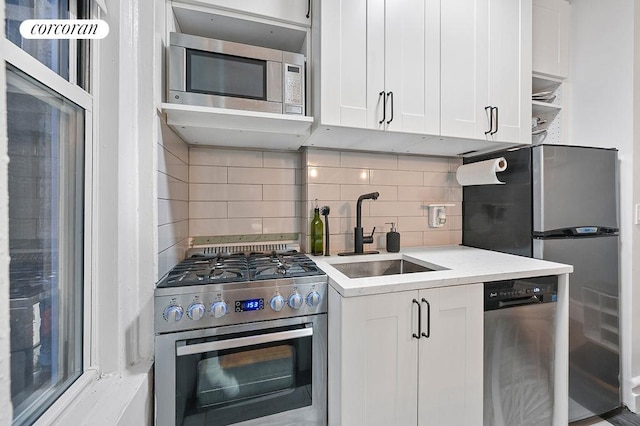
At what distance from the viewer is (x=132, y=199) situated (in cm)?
94

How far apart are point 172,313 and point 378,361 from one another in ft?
2.53

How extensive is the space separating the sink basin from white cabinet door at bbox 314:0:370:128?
75cm

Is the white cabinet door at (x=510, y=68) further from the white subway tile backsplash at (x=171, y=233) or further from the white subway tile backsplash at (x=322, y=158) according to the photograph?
the white subway tile backsplash at (x=171, y=233)

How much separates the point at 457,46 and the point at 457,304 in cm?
128

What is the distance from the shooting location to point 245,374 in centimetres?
106

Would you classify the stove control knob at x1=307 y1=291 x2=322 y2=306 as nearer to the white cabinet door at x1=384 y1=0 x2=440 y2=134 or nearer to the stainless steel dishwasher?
the stainless steel dishwasher

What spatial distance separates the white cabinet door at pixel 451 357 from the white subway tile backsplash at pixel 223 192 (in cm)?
107

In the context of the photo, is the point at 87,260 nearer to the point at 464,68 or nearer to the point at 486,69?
the point at 464,68

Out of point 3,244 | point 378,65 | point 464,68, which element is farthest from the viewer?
point 464,68

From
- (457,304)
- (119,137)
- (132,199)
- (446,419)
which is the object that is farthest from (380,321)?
(119,137)

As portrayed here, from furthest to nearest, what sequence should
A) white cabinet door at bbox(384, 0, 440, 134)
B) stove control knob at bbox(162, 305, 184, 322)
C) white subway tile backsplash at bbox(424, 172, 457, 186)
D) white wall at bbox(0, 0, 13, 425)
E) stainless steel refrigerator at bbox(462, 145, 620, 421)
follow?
white subway tile backsplash at bbox(424, 172, 457, 186), stainless steel refrigerator at bbox(462, 145, 620, 421), white cabinet door at bbox(384, 0, 440, 134), stove control knob at bbox(162, 305, 184, 322), white wall at bbox(0, 0, 13, 425)

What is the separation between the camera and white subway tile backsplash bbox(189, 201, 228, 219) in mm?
1543

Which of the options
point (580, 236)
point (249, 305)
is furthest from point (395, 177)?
point (249, 305)

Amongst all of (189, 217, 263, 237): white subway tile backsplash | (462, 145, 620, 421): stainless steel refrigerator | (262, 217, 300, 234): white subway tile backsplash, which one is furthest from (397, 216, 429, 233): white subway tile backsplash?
(189, 217, 263, 237): white subway tile backsplash
